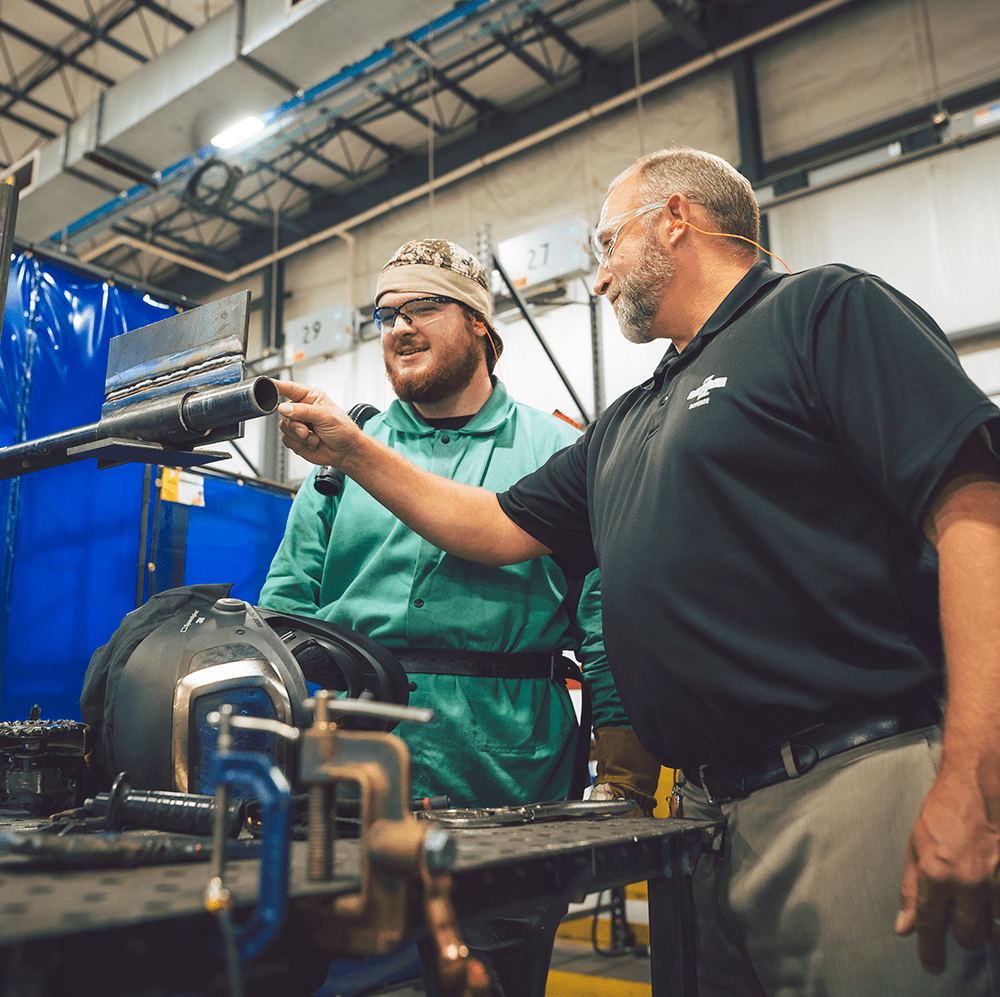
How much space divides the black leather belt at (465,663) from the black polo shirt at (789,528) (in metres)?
0.37

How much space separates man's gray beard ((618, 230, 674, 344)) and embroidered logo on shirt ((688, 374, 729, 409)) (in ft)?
1.07

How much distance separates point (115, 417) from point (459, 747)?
81 centimetres

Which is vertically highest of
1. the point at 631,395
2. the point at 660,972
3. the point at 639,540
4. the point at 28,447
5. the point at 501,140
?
the point at 501,140

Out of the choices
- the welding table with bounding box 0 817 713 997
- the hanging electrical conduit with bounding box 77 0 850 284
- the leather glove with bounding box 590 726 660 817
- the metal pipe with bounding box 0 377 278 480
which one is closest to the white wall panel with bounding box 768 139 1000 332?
the hanging electrical conduit with bounding box 77 0 850 284

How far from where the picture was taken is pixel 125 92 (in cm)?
584

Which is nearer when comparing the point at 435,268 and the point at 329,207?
the point at 435,268

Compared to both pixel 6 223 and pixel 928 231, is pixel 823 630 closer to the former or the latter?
pixel 6 223

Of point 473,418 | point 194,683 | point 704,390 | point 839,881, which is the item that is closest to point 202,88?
point 473,418

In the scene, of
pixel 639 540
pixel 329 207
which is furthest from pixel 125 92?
pixel 639 540

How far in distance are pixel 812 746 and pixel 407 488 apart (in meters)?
0.79

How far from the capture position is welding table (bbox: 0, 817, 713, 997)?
48 cm

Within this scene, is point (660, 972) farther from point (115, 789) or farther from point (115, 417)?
point (115, 417)

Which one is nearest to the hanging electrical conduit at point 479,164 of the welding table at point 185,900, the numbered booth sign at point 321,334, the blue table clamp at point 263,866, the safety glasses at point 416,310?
the numbered booth sign at point 321,334

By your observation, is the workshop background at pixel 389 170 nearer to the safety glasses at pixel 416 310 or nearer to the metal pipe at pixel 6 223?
the metal pipe at pixel 6 223
